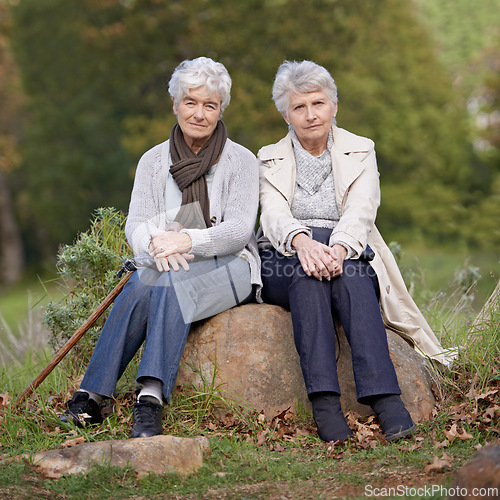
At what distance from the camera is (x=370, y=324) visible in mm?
3906

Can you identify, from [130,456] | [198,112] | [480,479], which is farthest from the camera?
[198,112]

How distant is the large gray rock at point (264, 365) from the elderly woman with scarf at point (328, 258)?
185 millimetres

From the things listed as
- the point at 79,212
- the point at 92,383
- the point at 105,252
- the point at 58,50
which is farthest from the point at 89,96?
the point at 92,383

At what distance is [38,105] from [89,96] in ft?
6.20

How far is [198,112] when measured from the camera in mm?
4309

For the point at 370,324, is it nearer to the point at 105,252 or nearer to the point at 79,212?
the point at 105,252

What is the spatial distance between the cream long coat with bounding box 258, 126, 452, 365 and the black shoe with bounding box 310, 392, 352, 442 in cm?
71

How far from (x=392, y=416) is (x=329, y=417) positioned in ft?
1.05

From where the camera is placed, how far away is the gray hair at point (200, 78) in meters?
4.29

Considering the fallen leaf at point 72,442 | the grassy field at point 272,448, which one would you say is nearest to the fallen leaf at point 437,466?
the grassy field at point 272,448

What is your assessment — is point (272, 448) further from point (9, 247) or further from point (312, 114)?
point (9, 247)

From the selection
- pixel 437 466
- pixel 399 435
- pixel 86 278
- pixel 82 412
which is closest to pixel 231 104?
pixel 86 278

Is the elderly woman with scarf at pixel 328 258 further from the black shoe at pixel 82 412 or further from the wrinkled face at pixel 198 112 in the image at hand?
the black shoe at pixel 82 412

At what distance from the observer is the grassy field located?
10.9 ft
